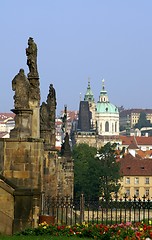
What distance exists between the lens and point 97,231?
2275 centimetres

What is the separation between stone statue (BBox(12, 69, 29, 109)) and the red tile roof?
82924 millimetres

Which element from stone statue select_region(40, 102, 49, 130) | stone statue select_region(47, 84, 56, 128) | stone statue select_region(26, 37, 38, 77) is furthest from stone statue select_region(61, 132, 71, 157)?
stone statue select_region(26, 37, 38, 77)

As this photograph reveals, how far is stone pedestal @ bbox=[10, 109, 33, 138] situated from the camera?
996 inches

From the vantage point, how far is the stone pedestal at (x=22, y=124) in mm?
25297

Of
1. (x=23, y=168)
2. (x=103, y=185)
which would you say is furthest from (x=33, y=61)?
(x=103, y=185)

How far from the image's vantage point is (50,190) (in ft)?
118

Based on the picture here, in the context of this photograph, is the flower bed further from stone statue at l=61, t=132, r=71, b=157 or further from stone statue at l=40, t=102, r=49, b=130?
stone statue at l=61, t=132, r=71, b=157

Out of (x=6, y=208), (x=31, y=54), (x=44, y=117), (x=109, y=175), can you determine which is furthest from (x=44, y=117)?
(x=109, y=175)

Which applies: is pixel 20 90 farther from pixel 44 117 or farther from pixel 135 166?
pixel 135 166

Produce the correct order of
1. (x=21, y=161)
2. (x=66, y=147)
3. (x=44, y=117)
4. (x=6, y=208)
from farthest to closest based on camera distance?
(x=66, y=147) → (x=44, y=117) → (x=21, y=161) → (x=6, y=208)

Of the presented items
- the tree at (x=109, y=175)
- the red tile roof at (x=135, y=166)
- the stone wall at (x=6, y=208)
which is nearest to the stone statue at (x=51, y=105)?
the stone wall at (x=6, y=208)

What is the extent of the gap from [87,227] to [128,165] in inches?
3395

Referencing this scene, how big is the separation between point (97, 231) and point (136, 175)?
87.6 meters

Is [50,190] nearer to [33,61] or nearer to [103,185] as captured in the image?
[33,61]
